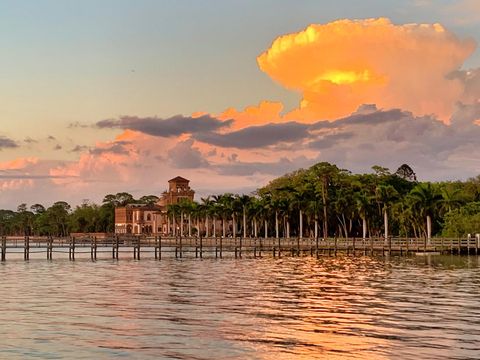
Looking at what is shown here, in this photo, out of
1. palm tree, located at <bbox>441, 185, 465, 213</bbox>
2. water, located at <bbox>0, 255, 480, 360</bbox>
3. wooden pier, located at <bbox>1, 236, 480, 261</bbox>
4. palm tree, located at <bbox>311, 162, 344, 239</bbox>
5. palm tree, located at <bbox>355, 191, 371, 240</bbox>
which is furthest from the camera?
palm tree, located at <bbox>311, 162, 344, 239</bbox>

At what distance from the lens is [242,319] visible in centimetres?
2731

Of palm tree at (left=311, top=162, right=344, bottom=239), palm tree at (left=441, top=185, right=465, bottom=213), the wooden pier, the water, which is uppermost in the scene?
palm tree at (left=311, top=162, right=344, bottom=239)

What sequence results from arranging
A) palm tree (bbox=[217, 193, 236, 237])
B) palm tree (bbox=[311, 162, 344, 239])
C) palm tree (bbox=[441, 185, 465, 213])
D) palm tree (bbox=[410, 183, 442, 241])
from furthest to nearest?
palm tree (bbox=[217, 193, 236, 237])
palm tree (bbox=[311, 162, 344, 239])
palm tree (bbox=[441, 185, 465, 213])
palm tree (bbox=[410, 183, 442, 241])

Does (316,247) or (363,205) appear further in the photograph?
(363,205)

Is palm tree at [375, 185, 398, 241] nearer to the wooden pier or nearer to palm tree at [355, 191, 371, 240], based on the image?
palm tree at [355, 191, 371, 240]

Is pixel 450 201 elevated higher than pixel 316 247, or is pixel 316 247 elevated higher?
pixel 450 201

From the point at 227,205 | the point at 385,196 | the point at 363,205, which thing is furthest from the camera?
the point at 227,205

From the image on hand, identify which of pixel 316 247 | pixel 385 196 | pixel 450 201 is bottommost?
pixel 316 247

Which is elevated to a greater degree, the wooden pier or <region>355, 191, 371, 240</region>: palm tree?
<region>355, 191, 371, 240</region>: palm tree

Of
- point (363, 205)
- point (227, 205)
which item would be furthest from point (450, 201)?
point (227, 205)

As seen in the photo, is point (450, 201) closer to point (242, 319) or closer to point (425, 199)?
point (425, 199)

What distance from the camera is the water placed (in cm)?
2089

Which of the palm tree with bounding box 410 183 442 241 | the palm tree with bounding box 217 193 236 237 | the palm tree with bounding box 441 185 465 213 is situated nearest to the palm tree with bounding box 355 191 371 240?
the palm tree with bounding box 410 183 442 241

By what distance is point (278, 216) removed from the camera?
14575cm
